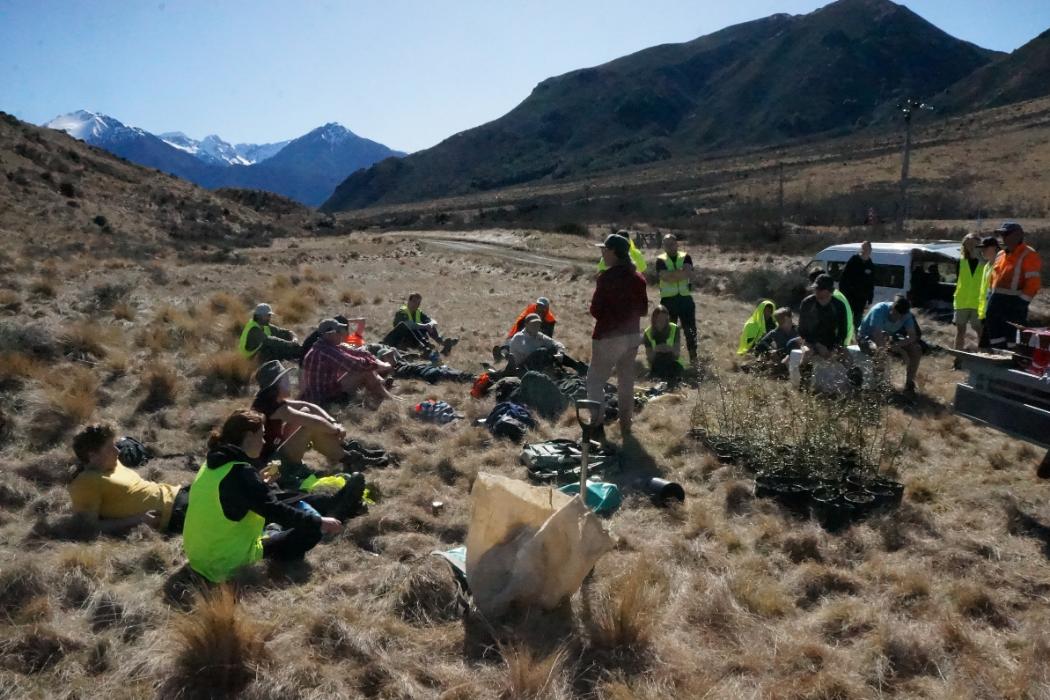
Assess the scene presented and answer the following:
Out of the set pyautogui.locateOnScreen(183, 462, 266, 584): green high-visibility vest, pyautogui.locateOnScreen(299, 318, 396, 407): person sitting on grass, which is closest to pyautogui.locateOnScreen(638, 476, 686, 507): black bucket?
pyautogui.locateOnScreen(183, 462, 266, 584): green high-visibility vest

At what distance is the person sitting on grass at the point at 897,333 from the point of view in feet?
25.8

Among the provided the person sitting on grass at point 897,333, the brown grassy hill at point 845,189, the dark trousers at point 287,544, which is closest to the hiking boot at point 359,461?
the dark trousers at point 287,544

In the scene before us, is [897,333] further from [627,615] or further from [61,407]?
[61,407]

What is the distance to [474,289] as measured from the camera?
17.2 metres

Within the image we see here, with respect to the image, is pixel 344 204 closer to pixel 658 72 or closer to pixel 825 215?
pixel 658 72

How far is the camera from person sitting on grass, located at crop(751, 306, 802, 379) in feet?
27.7

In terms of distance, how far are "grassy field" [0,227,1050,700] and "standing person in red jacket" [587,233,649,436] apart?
805 mm

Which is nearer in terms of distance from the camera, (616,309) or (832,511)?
(832,511)

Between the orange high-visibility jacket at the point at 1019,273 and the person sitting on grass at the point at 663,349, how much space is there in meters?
3.31

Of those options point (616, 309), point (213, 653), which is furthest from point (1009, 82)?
point (213, 653)

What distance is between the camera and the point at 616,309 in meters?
6.09

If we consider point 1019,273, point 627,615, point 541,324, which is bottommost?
point 627,615

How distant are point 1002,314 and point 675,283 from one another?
346cm

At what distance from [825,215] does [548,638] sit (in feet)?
112
